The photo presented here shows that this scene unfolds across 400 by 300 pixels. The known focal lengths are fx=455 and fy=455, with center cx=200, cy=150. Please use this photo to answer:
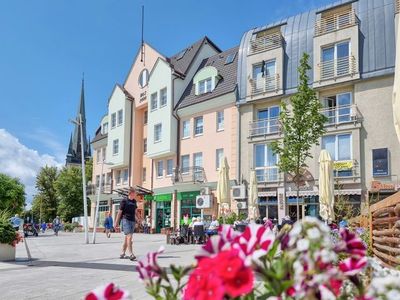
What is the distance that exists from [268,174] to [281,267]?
2642cm

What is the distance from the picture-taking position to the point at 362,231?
7941 mm

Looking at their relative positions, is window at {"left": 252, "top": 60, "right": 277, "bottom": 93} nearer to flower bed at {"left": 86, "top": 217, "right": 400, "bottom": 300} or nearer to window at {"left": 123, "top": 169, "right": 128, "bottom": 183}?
window at {"left": 123, "top": 169, "right": 128, "bottom": 183}

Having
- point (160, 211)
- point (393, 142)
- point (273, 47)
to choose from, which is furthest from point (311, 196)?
point (160, 211)

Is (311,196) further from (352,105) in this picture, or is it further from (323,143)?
(352,105)

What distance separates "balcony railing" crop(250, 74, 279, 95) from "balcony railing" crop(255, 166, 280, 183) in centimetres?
486

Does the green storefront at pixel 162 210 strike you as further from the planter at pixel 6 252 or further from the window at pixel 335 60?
the planter at pixel 6 252

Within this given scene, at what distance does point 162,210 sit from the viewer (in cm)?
3600

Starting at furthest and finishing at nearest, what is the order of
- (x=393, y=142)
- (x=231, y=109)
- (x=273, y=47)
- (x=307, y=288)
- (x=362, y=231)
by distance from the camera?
(x=231, y=109)
(x=273, y=47)
(x=393, y=142)
(x=362, y=231)
(x=307, y=288)

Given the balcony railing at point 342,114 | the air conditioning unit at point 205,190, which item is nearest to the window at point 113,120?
the air conditioning unit at point 205,190

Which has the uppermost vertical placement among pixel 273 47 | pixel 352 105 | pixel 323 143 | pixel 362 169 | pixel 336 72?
pixel 273 47

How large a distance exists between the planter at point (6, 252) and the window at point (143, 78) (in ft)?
95.0

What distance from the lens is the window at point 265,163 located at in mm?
27281

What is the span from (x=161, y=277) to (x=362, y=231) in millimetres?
7045

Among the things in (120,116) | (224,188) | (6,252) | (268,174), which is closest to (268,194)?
(268,174)
